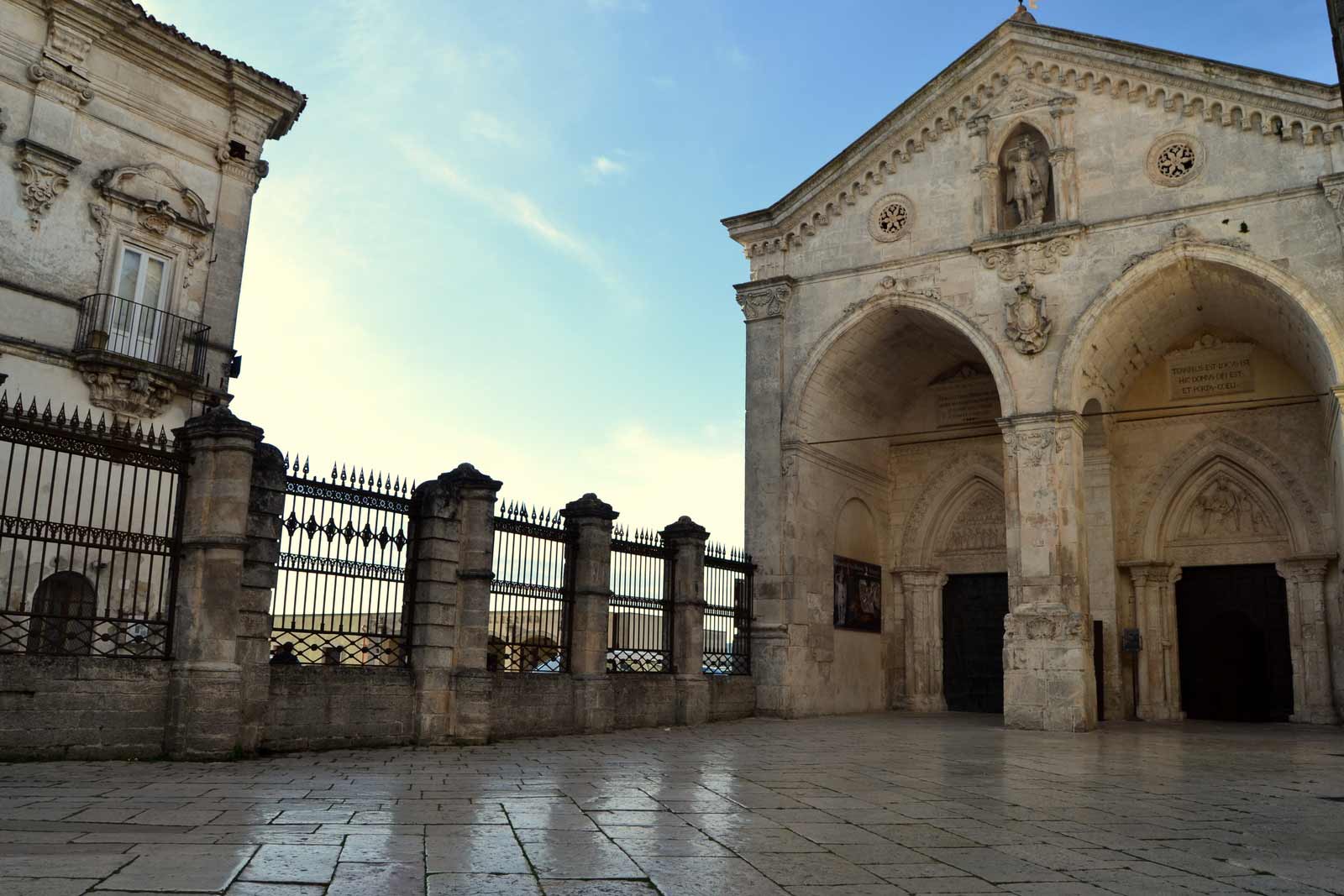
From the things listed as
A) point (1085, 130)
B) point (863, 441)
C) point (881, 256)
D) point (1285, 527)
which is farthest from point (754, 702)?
point (1085, 130)

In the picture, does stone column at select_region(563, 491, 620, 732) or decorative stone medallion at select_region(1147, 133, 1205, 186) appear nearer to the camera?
stone column at select_region(563, 491, 620, 732)

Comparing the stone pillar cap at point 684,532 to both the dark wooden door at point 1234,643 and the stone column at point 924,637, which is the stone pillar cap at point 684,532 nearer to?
the stone column at point 924,637

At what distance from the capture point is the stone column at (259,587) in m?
10.5

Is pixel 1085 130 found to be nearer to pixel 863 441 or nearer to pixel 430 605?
pixel 863 441

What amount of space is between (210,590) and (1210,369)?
17688 millimetres

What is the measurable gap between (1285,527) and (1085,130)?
309 inches

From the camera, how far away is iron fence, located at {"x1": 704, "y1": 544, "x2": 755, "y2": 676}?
1828cm

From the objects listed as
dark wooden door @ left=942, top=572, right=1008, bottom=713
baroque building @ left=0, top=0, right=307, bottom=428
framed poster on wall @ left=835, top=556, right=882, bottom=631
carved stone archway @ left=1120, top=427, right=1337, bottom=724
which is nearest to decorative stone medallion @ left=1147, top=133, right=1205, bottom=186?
carved stone archway @ left=1120, top=427, right=1337, bottom=724

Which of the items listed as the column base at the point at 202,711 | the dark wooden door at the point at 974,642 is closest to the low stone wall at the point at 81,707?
the column base at the point at 202,711

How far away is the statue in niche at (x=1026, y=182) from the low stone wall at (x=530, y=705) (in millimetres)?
11141

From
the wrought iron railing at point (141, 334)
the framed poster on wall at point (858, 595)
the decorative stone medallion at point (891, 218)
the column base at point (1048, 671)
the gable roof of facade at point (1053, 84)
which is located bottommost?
the column base at point (1048, 671)

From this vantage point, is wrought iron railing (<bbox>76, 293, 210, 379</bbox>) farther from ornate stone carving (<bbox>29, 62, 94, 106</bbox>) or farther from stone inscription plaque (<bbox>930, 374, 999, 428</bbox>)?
stone inscription plaque (<bbox>930, 374, 999, 428</bbox>)

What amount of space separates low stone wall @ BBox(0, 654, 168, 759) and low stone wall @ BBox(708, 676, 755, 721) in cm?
953

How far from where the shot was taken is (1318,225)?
1638 centimetres
